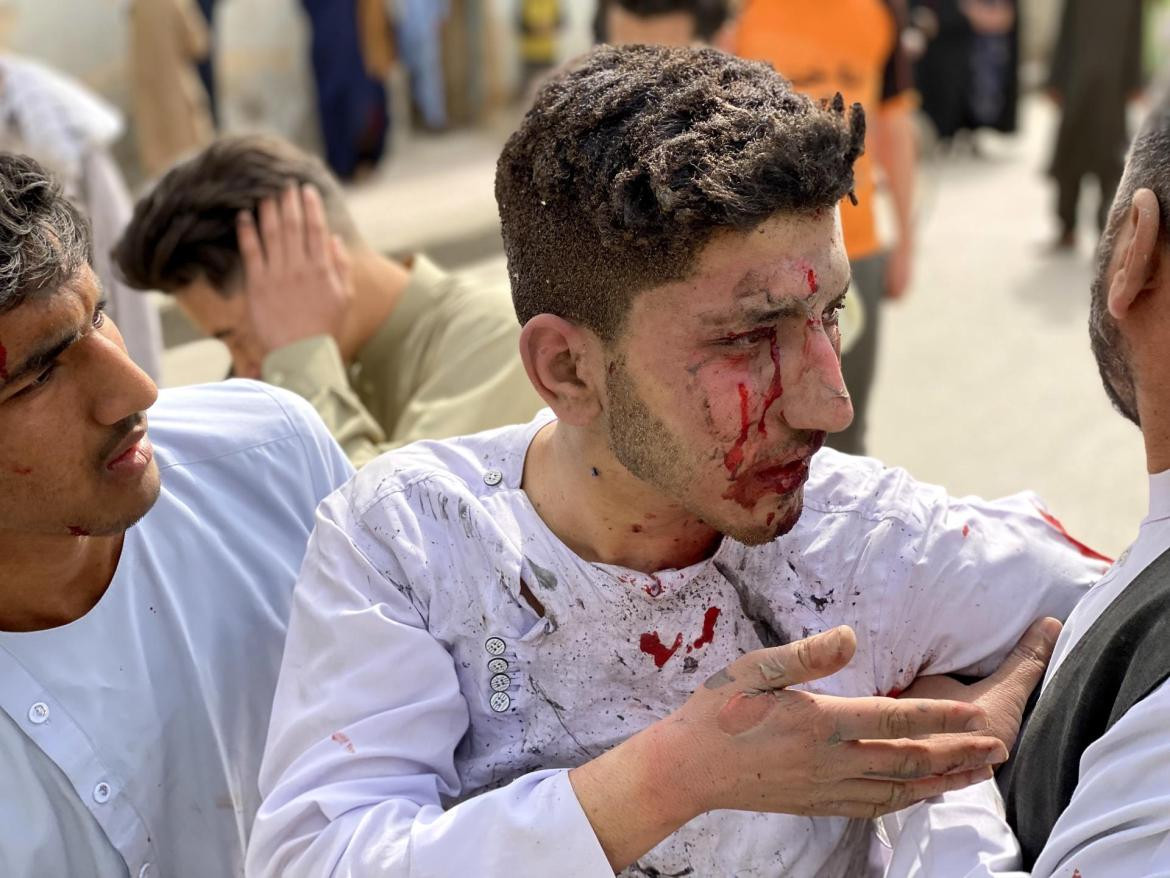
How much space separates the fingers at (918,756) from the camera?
1.44 meters

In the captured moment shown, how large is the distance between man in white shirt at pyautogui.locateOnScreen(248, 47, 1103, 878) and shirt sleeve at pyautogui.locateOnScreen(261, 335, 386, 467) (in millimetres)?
879

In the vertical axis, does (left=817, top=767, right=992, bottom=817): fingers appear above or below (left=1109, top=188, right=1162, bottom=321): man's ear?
below

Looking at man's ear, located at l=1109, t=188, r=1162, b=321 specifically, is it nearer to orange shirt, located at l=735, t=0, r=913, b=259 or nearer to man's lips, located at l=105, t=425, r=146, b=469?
man's lips, located at l=105, t=425, r=146, b=469

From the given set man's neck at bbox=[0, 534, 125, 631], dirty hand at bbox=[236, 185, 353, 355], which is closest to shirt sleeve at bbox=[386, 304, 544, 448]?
dirty hand at bbox=[236, 185, 353, 355]

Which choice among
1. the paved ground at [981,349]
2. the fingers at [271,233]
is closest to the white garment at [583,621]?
the fingers at [271,233]

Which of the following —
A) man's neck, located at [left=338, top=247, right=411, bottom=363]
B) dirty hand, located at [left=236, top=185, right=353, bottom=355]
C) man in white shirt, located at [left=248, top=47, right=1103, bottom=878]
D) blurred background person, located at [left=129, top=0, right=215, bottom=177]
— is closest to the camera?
man in white shirt, located at [left=248, top=47, right=1103, bottom=878]

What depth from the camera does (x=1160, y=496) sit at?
1.51m

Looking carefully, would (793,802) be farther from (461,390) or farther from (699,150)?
(461,390)

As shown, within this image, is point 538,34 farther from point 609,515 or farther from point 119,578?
point 609,515

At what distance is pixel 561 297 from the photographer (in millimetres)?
1656

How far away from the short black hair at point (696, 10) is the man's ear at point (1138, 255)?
2.94 meters

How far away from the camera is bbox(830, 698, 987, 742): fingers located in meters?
1.43

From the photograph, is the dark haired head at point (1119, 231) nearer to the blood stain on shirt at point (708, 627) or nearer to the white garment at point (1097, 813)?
the white garment at point (1097, 813)

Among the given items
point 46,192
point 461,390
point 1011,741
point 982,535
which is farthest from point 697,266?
point 461,390
